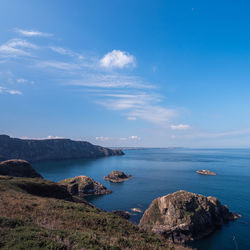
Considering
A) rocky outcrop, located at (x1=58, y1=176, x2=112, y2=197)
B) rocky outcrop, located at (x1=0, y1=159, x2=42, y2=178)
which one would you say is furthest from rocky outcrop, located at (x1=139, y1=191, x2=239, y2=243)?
rocky outcrop, located at (x1=58, y1=176, x2=112, y2=197)

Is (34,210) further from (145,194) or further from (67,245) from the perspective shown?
(145,194)

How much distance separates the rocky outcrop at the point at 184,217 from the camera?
44.7 m

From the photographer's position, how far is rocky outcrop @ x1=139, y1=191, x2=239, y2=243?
4469 cm

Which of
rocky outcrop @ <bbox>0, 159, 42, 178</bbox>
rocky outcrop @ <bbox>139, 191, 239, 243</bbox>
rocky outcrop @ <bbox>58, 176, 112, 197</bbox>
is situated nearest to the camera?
rocky outcrop @ <bbox>139, 191, 239, 243</bbox>

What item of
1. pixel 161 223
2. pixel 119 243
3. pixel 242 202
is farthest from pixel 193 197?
pixel 119 243

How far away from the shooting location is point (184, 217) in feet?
153

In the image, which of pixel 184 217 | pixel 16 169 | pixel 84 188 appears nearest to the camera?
pixel 184 217

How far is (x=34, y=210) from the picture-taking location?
21.3 meters

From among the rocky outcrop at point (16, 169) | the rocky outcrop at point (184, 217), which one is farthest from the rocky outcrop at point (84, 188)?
the rocky outcrop at point (184, 217)

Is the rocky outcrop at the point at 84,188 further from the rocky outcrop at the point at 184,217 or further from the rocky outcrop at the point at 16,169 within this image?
the rocky outcrop at the point at 184,217

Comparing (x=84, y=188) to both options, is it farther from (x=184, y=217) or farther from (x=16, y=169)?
(x=184, y=217)

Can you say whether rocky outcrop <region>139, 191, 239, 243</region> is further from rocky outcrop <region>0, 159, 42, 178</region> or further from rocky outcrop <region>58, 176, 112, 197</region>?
rocky outcrop <region>58, 176, 112, 197</region>

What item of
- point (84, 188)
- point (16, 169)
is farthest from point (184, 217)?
point (84, 188)

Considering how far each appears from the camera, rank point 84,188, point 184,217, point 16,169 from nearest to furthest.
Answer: point 184,217, point 16,169, point 84,188
